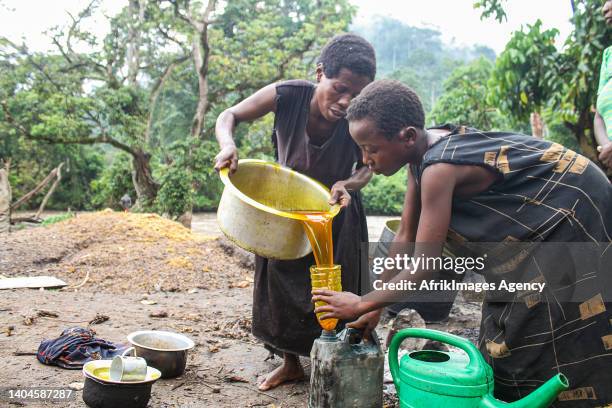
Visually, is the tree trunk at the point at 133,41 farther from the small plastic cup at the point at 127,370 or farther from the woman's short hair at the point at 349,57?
the small plastic cup at the point at 127,370

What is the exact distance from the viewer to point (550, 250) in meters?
1.72

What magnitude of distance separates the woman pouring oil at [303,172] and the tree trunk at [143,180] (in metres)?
10.2

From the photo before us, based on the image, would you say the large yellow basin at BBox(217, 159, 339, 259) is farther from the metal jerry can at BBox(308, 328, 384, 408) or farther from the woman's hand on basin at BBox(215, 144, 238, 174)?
the metal jerry can at BBox(308, 328, 384, 408)

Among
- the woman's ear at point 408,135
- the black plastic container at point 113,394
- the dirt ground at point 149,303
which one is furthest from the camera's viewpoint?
the dirt ground at point 149,303

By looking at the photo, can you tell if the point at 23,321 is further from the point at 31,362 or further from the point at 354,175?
the point at 354,175

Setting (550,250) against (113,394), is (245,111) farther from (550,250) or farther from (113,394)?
(550,250)

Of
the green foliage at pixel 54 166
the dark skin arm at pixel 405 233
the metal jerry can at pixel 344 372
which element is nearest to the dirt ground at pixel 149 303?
the metal jerry can at pixel 344 372

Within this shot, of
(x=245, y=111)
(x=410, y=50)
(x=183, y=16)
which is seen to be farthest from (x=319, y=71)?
(x=410, y=50)

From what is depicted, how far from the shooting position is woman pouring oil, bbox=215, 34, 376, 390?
2.65 meters

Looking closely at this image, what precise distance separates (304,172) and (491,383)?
144 cm

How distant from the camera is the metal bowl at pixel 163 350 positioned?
107 inches

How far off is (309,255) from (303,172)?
44 cm

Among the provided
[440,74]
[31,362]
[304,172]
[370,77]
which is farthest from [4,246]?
[440,74]

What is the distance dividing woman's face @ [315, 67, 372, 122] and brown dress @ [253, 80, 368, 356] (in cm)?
17
